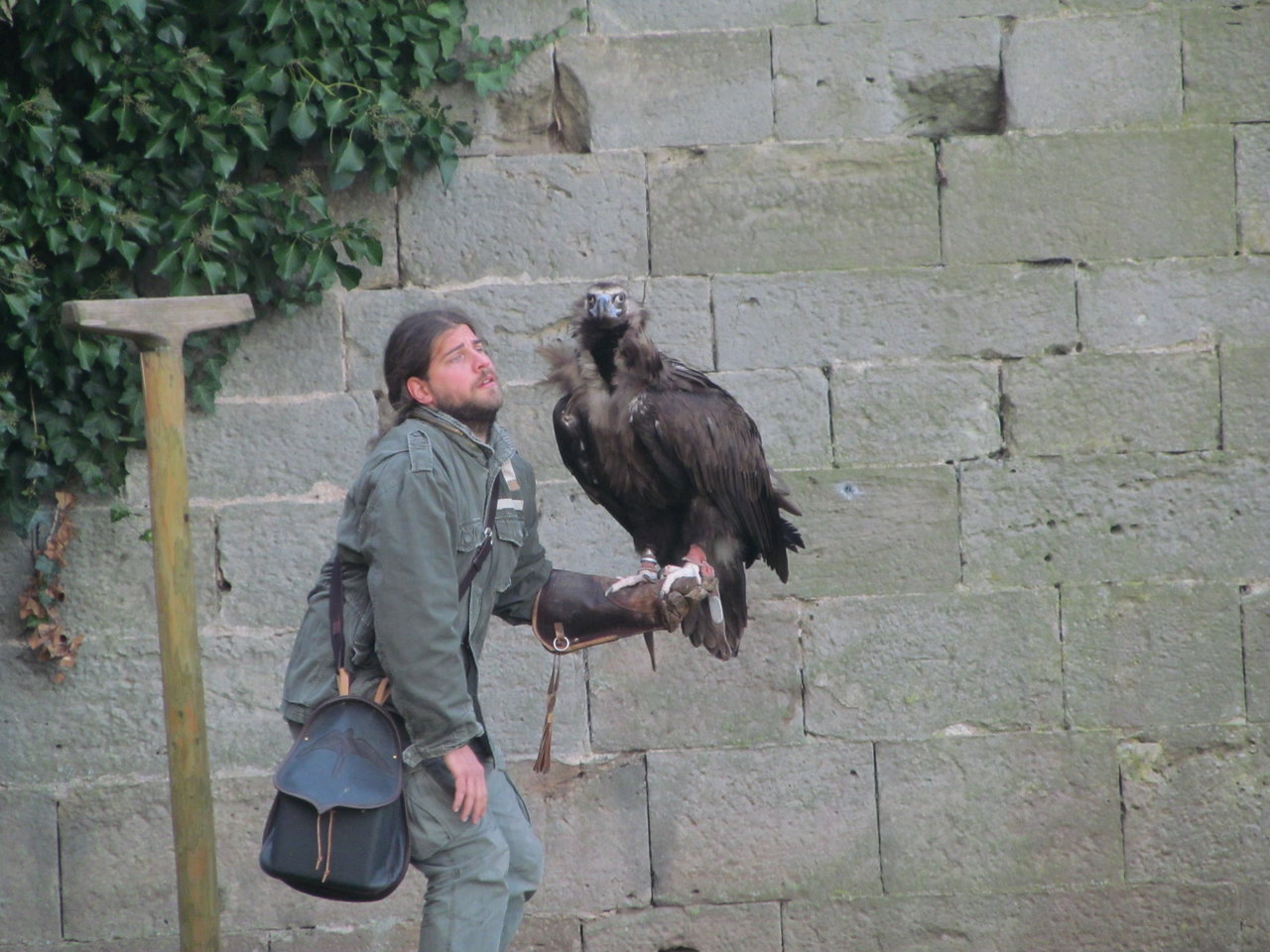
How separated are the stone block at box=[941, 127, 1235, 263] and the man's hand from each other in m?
2.41

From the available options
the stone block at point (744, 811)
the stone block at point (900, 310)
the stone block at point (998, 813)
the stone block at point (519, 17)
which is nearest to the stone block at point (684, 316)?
the stone block at point (900, 310)

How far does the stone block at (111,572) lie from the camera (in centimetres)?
429

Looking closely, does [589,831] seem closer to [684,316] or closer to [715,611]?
[715,611]

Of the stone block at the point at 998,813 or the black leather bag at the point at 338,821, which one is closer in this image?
the black leather bag at the point at 338,821

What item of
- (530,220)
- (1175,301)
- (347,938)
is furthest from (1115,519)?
(347,938)

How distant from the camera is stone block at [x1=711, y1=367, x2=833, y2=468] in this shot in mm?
4352

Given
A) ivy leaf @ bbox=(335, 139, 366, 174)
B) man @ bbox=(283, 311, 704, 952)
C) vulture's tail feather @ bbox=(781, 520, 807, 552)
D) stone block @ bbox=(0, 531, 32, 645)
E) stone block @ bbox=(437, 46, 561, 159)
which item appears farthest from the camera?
stone block @ bbox=(437, 46, 561, 159)

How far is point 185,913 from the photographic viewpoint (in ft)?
10.1

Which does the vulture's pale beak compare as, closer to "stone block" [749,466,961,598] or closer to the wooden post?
the wooden post

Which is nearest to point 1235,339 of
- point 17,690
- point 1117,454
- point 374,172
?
point 1117,454

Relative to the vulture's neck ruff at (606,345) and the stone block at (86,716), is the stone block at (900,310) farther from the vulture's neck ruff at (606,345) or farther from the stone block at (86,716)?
the stone block at (86,716)

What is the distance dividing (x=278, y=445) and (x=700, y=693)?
1.52 m

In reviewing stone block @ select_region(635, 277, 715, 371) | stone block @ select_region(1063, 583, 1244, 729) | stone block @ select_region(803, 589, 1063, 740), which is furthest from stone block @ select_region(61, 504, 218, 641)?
stone block @ select_region(1063, 583, 1244, 729)

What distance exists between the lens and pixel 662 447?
353 centimetres
